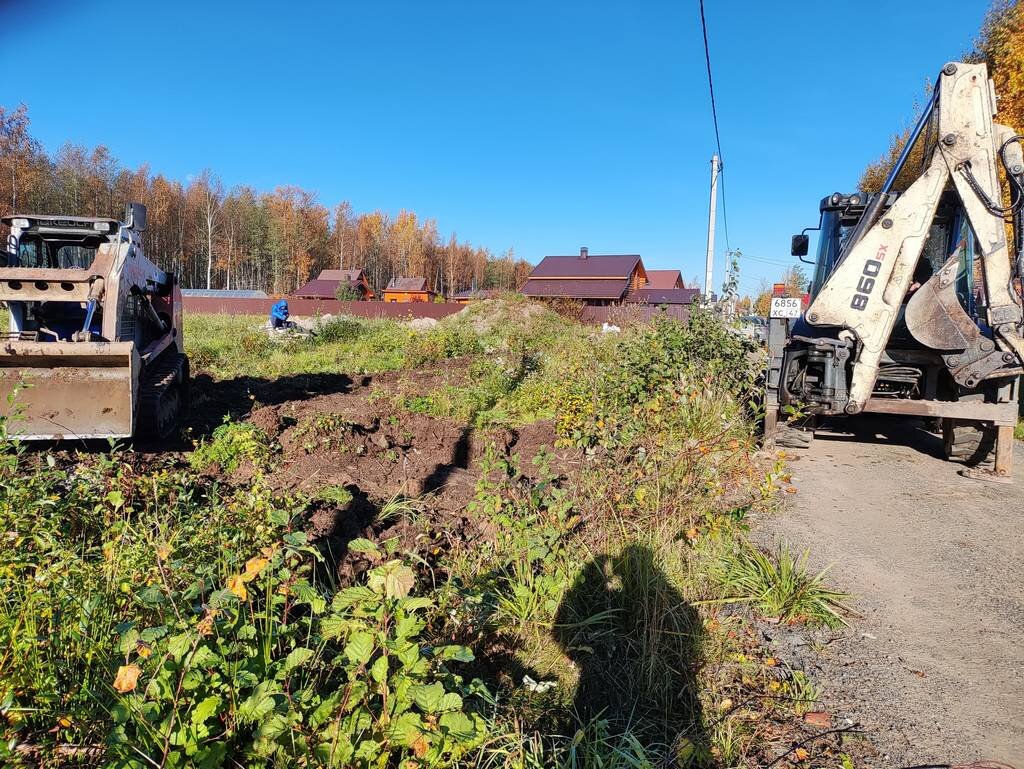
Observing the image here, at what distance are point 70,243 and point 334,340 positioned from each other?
10638 millimetres

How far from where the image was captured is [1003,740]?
2.53m

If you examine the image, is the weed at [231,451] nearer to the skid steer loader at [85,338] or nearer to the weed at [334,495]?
the skid steer loader at [85,338]

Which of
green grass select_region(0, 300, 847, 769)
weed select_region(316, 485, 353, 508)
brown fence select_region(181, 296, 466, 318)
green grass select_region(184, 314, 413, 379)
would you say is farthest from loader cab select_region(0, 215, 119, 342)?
brown fence select_region(181, 296, 466, 318)

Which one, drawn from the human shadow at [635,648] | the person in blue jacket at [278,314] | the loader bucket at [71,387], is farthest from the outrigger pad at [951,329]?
the person in blue jacket at [278,314]

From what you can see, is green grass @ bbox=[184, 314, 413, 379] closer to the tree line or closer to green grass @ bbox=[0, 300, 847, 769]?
green grass @ bbox=[0, 300, 847, 769]

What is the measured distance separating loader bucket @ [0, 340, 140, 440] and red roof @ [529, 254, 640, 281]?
45.2 meters

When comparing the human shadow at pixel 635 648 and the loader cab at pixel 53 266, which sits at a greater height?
the loader cab at pixel 53 266

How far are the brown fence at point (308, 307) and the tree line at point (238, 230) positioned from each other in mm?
6861

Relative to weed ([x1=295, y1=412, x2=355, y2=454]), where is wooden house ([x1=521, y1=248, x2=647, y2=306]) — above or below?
above

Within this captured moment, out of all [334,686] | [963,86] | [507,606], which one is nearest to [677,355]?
[963,86]

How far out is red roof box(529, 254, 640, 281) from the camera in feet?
165

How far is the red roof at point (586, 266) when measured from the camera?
165 feet

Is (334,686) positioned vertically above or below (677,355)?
below

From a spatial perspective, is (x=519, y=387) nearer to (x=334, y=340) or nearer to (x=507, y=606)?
(x=507, y=606)
